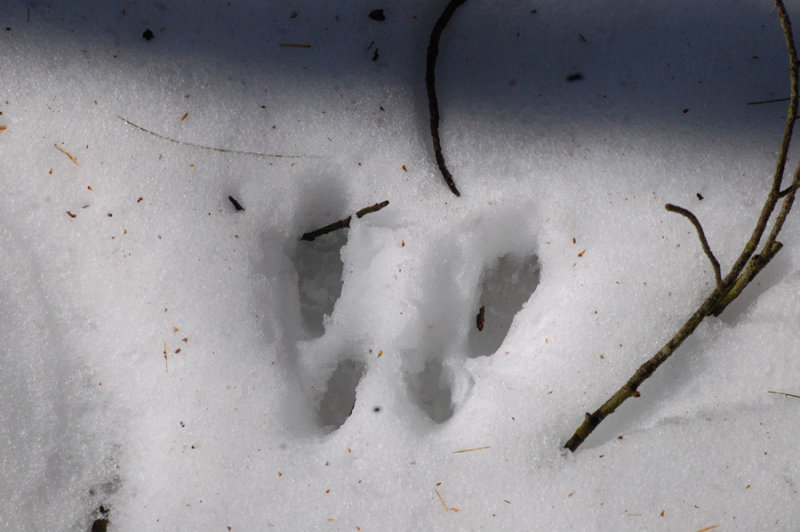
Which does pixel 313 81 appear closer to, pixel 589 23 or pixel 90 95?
pixel 90 95

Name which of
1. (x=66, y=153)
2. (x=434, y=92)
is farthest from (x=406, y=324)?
(x=66, y=153)

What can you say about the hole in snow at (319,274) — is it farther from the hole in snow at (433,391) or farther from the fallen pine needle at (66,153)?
the fallen pine needle at (66,153)

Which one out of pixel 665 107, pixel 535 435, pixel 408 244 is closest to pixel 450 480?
pixel 535 435

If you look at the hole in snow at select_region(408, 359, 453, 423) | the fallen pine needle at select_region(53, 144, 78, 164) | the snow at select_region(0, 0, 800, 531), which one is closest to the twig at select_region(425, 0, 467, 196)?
the snow at select_region(0, 0, 800, 531)

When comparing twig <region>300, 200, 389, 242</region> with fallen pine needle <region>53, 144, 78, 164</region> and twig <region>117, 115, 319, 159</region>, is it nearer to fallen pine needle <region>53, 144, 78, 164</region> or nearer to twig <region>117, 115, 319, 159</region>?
twig <region>117, 115, 319, 159</region>

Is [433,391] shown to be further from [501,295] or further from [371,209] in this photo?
[371,209]
